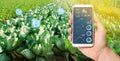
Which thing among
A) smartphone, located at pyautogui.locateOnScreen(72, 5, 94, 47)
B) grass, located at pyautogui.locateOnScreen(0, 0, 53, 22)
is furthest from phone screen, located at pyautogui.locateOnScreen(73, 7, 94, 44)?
grass, located at pyautogui.locateOnScreen(0, 0, 53, 22)

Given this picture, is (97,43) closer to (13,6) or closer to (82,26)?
(82,26)

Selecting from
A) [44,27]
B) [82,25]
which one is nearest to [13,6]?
[44,27]

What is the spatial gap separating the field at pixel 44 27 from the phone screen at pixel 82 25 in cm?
9

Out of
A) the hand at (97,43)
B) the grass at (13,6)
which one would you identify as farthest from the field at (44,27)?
the hand at (97,43)

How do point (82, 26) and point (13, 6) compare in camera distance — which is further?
point (13, 6)

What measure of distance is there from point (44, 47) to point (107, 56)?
21 centimetres

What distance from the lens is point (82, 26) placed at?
50.8 inches

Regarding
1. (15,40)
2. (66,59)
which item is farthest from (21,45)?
(66,59)

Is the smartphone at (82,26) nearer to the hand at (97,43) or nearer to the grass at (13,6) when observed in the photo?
the hand at (97,43)

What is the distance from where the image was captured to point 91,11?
1272 millimetres

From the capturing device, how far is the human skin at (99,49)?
1264 mm

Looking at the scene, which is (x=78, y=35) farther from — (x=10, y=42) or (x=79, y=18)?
(x=10, y=42)

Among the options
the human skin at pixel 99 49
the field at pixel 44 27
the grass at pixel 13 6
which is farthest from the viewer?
the grass at pixel 13 6

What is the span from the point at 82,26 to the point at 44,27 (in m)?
0.29
